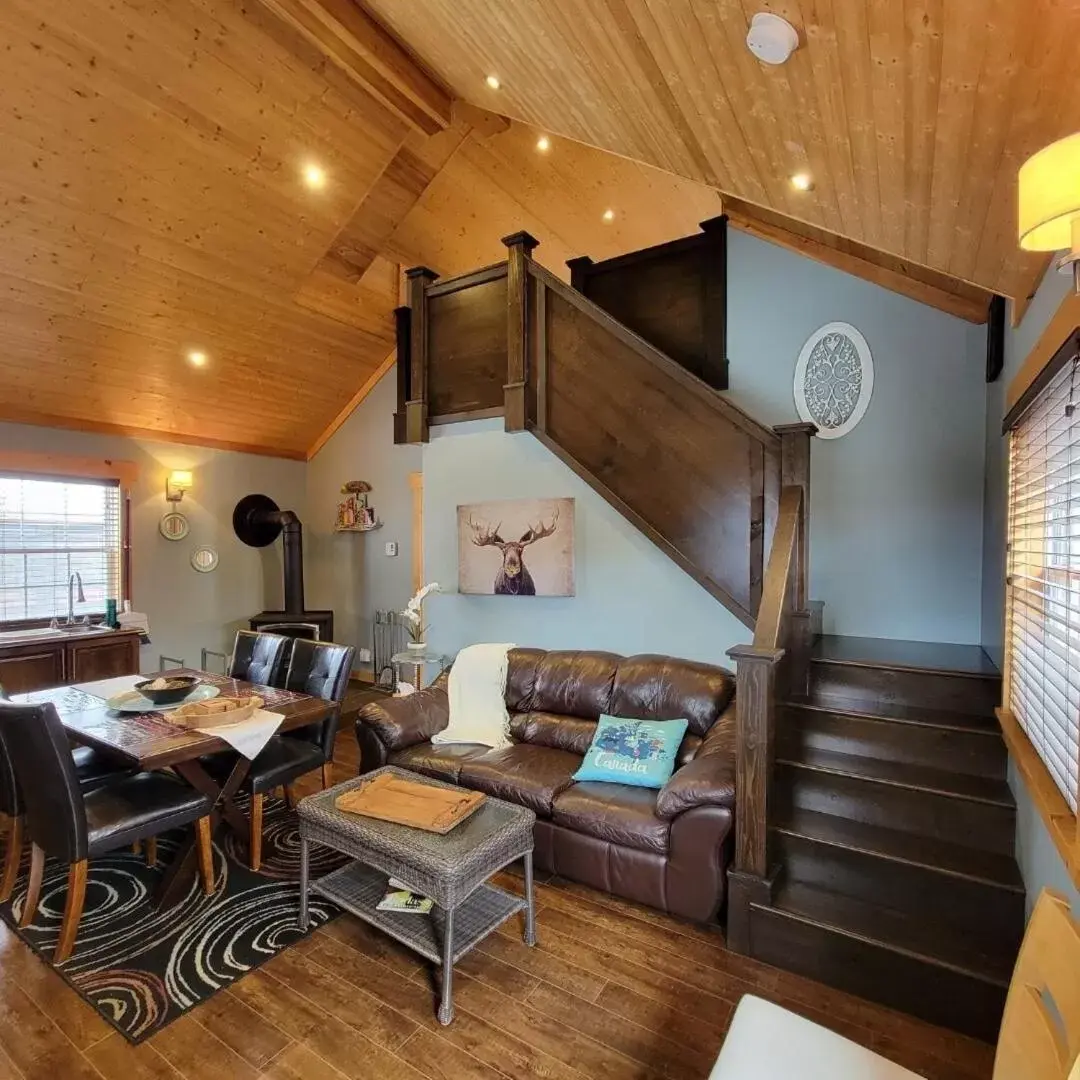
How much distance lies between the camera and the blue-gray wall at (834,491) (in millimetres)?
3791

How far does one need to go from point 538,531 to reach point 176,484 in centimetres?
391

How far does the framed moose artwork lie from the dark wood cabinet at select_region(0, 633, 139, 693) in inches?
121

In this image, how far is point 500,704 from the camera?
3.63 metres

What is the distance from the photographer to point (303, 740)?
11.4ft

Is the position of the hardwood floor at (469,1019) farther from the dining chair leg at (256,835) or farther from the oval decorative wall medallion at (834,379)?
the oval decorative wall medallion at (834,379)

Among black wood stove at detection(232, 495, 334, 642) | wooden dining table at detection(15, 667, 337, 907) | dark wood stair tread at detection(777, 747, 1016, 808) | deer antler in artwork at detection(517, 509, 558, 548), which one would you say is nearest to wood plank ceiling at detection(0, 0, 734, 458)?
black wood stove at detection(232, 495, 334, 642)

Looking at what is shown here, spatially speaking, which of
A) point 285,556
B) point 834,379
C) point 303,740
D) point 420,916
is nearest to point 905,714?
point 420,916

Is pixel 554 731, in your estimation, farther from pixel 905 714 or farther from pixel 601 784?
pixel 905 714

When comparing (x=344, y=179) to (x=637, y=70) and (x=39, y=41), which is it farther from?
(x=637, y=70)

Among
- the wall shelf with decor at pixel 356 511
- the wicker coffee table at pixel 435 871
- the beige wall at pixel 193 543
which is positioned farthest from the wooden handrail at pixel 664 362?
the beige wall at pixel 193 543

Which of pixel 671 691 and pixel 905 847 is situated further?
pixel 671 691

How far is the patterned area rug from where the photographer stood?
2145mm

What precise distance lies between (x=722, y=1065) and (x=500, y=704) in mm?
2412

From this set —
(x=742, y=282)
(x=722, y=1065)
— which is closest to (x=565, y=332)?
(x=742, y=282)
